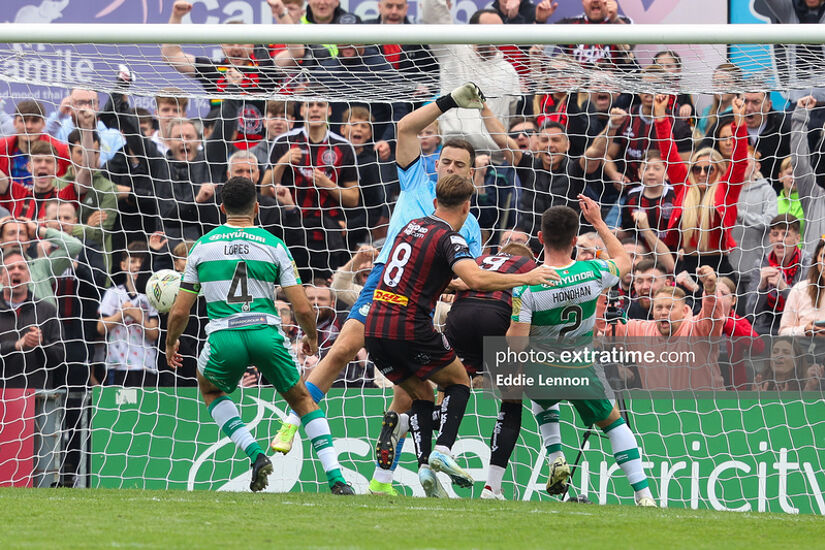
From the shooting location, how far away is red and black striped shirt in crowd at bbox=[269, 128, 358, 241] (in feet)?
31.8

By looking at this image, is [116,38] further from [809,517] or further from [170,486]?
[809,517]

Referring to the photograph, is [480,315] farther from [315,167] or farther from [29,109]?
[29,109]

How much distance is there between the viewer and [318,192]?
977 centimetres

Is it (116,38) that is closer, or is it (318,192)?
(116,38)

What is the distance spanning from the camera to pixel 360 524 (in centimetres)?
509

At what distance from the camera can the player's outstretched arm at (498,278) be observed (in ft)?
20.2

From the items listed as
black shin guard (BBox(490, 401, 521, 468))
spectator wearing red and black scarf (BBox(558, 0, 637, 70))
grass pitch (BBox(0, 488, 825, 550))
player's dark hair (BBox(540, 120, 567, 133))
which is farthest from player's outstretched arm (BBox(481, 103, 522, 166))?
grass pitch (BBox(0, 488, 825, 550))

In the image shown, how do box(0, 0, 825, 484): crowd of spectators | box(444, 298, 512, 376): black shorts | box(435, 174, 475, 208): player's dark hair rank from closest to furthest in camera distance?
box(435, 174, 475, 208): player's dark hair
box(444, 298, 512, 376): black shorts
box(0, 0, 825, 484): crowd of spectators

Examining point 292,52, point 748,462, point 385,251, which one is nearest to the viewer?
point 385,251

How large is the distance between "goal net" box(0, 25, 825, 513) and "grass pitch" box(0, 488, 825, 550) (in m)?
1.73

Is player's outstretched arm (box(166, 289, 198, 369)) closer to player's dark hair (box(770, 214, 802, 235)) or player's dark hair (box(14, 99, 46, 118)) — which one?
player's dark hair (box(14, 99, 46, 118))

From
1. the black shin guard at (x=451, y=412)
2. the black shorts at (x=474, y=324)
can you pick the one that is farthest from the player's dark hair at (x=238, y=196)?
the black shin guard at (x=451, y=412)

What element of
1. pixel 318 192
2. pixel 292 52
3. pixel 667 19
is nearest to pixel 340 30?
pixel 292 52

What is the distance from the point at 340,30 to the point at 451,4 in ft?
12.7
